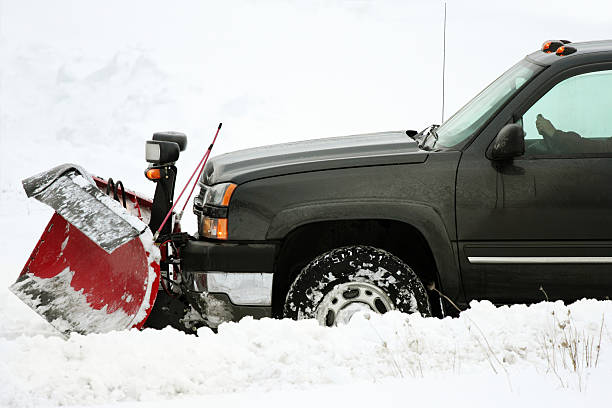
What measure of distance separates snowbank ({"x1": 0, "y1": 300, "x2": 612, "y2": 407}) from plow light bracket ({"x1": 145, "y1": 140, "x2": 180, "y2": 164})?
1229 mm

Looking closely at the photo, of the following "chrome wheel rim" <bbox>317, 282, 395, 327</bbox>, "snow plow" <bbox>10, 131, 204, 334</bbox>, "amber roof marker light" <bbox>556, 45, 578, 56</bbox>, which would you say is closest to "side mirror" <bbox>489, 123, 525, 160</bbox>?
"amber roof marker light" <bbox>556, 45, 578, 56</bbox>

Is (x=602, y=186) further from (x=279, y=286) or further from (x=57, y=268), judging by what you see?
(x=57, y=268)

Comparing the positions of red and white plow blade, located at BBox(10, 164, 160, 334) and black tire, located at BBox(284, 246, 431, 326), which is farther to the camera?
red and white plow blade, located at BBox(10, 164, 160, 334)

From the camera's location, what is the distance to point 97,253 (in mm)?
5402

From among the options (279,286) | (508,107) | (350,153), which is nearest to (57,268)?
(279,286)

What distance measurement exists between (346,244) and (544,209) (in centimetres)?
115

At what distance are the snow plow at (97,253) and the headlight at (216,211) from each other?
32 cm

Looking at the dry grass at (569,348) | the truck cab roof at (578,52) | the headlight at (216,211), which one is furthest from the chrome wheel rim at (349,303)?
the truck cab roof at (578,52)

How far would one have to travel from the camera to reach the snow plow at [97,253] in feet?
15.8

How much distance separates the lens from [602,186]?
15.1 feet

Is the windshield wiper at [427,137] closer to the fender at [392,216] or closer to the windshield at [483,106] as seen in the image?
the windshield at [483,106]

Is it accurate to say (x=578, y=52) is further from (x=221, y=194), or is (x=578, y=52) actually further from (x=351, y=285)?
(x=221, y=194)

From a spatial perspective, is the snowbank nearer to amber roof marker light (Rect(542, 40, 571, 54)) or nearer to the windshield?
the windshield

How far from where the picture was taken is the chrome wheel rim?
15.3 feet
